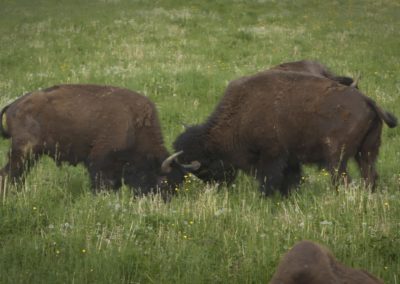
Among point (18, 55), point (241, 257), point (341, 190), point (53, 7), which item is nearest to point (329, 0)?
point (53, 7)

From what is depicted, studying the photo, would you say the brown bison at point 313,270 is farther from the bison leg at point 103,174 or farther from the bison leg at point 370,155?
the bison leg at point 103,174

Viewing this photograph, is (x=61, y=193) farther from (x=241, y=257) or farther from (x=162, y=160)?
(x=241, y=257)

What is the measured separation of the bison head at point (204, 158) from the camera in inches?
358

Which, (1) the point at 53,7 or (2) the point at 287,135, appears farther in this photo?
(1) the point at 53,7

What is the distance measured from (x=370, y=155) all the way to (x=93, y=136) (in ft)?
12.3

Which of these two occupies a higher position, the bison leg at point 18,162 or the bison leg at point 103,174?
the bison leg at point 18,162

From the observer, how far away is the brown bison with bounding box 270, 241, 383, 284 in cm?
388

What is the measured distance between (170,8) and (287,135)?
1892cm

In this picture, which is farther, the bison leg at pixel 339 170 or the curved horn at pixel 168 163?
the curved horn at pixel 168 163

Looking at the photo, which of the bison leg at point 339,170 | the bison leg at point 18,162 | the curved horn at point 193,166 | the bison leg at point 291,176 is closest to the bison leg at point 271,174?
the bison leg at point 291,176

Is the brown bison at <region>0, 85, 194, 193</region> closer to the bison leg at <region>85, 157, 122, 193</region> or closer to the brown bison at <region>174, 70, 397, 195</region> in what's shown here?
the bison leg at <region>85, 157, 122, 193</region>

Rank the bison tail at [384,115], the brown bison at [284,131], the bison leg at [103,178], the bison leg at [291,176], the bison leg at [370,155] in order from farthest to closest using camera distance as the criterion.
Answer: the bison leg at [291,176] < the bison leg at [103,178] < the bison leg at [370,155] < the brown bison at [284,131] < the bison tail at [384,115]

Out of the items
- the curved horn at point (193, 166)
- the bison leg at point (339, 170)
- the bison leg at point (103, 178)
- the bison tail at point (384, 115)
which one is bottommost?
the bison leg at point (103, 178)

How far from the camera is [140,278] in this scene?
5121 millimetres
